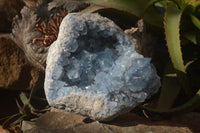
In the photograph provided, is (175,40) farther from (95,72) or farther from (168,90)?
(95,72)

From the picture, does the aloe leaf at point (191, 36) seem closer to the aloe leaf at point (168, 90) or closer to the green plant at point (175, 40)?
the green plant at point (175, 40)

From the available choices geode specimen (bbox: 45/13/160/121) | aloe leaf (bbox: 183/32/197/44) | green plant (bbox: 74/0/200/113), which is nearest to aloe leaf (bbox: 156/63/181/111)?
green plant (bbox: 74/0/200/113)

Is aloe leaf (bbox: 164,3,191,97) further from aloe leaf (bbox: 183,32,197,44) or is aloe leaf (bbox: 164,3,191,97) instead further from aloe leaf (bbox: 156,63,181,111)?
aloe leaf (bbox: 183,32,197,44)

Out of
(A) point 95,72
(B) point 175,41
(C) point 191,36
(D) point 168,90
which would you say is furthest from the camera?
(C) point 191,36

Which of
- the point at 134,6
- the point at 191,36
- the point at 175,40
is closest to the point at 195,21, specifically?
the point at 191,36

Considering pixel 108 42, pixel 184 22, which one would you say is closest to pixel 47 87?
pixel 108 42

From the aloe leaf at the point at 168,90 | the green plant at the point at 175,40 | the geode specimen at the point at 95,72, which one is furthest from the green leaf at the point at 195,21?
the geode specimen at the point at 95,72

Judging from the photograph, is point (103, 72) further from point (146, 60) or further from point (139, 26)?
point (139, 26)
